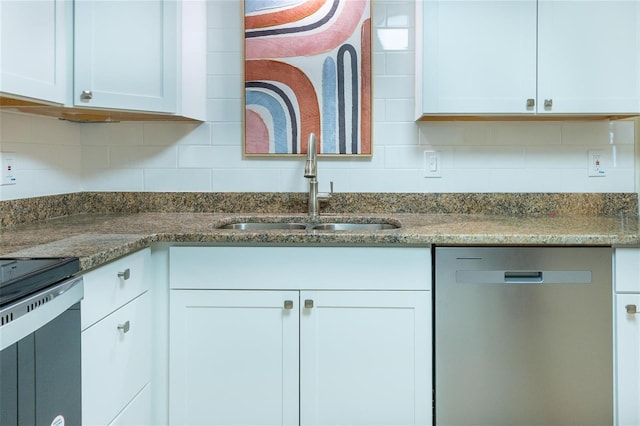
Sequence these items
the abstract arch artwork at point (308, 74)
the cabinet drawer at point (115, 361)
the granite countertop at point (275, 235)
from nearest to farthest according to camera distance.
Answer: the cabinet drawer at point (115, 361) < the granite countertop at point (275, 235) < the abstract arch artwork at point (308, 74)

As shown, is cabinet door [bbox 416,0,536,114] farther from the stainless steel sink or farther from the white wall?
the stainless steel sink

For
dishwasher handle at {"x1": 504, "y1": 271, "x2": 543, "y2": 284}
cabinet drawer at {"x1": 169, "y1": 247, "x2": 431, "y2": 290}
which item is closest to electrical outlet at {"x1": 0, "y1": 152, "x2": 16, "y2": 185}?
cabinet drawer at {"x1": 169, "y1": 247, "x2": 431, "y2": 290}

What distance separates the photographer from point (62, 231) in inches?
73.2

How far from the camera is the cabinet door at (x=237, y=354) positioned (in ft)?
5.95

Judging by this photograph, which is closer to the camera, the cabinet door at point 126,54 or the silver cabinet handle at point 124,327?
the silver cabinet handle at point 124,327

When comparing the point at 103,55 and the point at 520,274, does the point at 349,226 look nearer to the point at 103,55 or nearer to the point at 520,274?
the point at 520,274

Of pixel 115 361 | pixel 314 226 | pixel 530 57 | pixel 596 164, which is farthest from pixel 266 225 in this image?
pixel 596 164

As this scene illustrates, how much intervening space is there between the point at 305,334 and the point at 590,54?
1473 millimetres

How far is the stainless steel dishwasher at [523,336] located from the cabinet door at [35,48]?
1.35 metres

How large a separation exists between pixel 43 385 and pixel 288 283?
0.83 meters

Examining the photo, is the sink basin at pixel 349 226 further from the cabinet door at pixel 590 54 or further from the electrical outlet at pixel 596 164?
the electrical outlet at pixel 596 164

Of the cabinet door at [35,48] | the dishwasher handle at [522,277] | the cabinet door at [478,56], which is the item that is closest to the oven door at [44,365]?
the cabinet door at [35,48]

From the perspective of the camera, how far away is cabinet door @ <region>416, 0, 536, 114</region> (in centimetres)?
210

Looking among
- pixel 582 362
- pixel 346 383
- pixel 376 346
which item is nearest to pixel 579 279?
pixel 582 362
